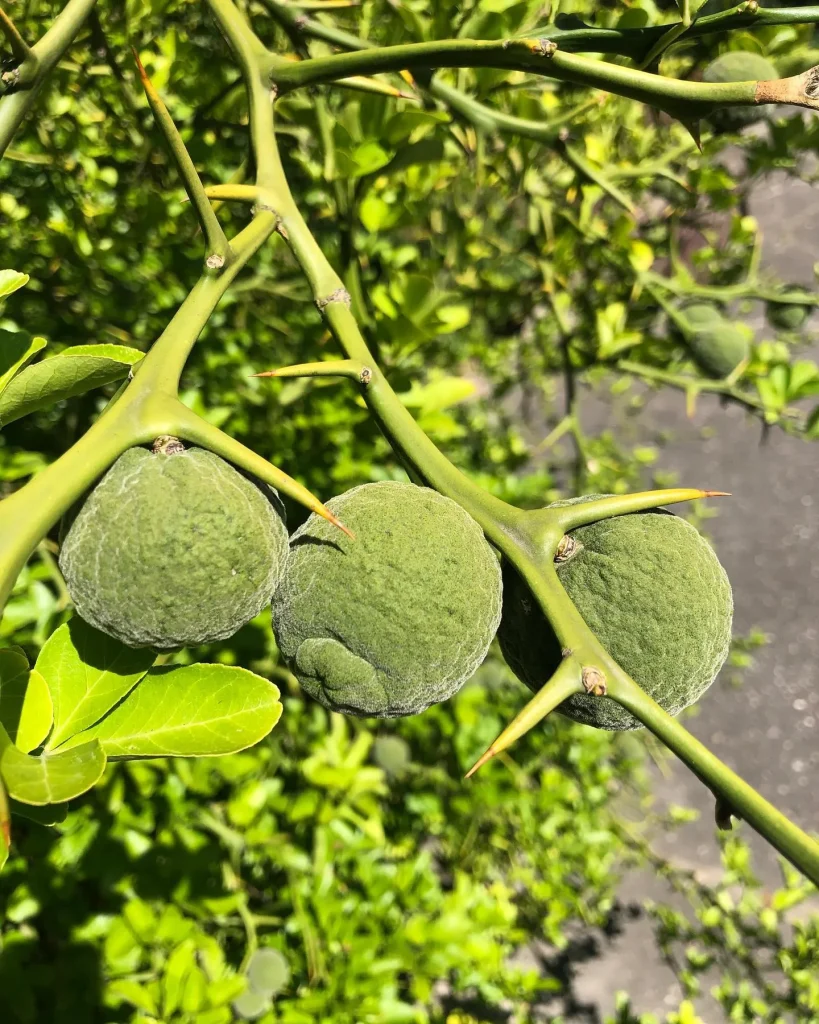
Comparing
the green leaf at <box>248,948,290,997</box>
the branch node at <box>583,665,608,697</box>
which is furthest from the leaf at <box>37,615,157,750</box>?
the green leaf at <box>248,948,290,997</box>

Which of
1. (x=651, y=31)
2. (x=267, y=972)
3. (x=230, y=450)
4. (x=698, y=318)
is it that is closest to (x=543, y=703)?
(x=230, y=450)

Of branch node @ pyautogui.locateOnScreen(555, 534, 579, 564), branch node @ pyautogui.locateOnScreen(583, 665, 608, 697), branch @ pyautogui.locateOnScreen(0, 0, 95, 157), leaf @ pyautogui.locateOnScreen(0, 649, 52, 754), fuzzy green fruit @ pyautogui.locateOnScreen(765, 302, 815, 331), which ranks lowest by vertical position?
fuzzy green fruit @ pyautogui.locateOnScreen(765, 302, 815, 331)

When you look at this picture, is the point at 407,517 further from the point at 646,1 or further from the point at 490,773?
the point at 490,773

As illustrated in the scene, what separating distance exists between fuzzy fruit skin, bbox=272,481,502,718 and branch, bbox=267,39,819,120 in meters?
0.50

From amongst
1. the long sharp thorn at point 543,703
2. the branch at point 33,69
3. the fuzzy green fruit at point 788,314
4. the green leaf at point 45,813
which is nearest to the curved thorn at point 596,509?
the long sharp thorn at point 543,703

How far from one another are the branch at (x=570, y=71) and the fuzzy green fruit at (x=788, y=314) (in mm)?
1905

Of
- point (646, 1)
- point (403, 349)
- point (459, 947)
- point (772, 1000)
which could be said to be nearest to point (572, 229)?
point (646, 1)

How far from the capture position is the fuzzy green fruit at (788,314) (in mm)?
2441

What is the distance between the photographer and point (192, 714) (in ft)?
2.76

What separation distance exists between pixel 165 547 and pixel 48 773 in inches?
9.4

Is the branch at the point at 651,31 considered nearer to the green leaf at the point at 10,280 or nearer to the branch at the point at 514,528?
the branch at the point at 514,528

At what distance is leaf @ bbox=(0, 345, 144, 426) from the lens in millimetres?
784

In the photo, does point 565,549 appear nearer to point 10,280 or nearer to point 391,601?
point 391,601

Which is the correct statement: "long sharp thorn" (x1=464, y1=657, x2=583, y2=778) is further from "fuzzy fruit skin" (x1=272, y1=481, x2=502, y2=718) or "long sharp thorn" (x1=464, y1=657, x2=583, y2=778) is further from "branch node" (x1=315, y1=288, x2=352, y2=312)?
"branch node" (x1=315, y1=288, x2=352, y2=312)
